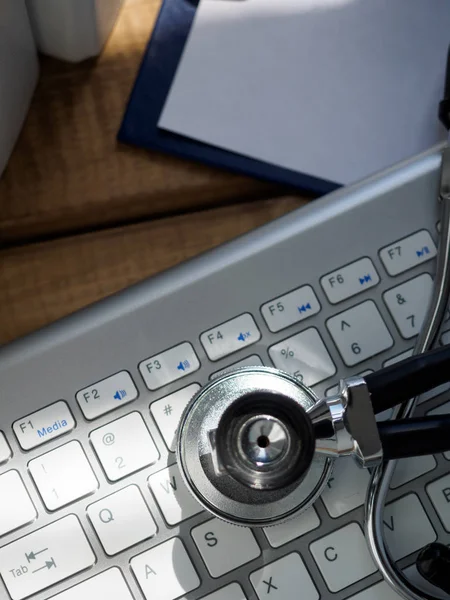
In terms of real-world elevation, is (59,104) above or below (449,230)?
above

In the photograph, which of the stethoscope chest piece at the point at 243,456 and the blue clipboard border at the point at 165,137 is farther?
the blue clipboard border at the point at 165,137

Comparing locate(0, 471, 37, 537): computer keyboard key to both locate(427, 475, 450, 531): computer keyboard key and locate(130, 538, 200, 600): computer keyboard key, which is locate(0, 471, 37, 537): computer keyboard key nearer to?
locate(130, 538, 200, 600): computer keyboard key

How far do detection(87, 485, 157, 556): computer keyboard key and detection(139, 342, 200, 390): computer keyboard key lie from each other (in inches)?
1.9

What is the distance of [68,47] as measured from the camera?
352mm

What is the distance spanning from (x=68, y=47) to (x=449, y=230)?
0.21 metres

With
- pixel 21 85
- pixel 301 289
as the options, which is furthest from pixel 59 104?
pixel 301 289

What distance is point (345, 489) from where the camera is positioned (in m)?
0.29

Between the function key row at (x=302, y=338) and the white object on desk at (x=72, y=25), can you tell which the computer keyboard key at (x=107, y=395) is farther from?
the white object on desk at (x=72, y=25)

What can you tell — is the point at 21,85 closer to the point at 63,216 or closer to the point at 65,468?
the point at 63,216

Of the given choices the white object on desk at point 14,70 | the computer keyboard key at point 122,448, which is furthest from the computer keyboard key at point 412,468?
the white object on desk at point 14,70

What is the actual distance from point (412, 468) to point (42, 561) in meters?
0.16

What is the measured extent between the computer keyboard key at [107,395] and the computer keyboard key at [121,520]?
1.4 inches

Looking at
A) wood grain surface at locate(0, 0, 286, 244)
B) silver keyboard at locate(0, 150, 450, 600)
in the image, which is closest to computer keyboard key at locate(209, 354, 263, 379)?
silver keyboard at locate(0, 150, 450, 600)

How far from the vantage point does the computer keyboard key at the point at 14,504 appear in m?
0.28
